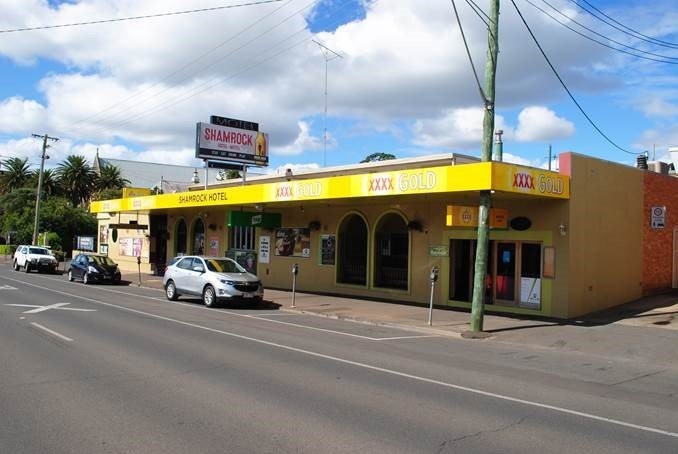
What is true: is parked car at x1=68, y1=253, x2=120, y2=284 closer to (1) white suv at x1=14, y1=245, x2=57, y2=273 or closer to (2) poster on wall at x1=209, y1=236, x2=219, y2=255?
(2) poster on wall at x1=209, y1=236, x2=219, y2=255

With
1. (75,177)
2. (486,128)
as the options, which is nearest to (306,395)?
(486,128)

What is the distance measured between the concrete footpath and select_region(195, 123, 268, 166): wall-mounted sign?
39.9 feet

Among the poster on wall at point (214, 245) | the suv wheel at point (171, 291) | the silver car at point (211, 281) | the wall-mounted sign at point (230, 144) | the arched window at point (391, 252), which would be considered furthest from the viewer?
the poster on wall at point (214, 245)

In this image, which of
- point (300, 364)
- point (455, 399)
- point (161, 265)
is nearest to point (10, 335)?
point (300, 364)

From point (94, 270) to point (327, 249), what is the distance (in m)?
11.7

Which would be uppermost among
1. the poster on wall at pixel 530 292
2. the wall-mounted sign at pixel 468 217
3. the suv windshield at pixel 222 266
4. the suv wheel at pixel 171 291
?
the wall-mounted sign at pixel 468 217

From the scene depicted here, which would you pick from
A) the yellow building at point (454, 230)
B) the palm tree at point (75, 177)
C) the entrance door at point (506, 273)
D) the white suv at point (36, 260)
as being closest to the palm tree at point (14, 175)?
the palm tree at point (75, 177)

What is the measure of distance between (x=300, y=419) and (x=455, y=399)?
2172 millimetres

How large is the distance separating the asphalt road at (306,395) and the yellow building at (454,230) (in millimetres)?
4831

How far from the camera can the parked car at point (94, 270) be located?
91.7 feet

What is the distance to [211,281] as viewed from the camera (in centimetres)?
1862

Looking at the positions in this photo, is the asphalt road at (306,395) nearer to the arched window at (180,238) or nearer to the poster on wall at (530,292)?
the poster on wall at (530,292)

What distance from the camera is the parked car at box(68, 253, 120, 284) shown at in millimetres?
27938

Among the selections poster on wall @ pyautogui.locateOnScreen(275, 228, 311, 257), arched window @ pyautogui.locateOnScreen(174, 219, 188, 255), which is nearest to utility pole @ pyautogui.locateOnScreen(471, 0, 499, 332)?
poster on wall @ pyautogui.locateOnScreen(275, 228, 311, 257)
